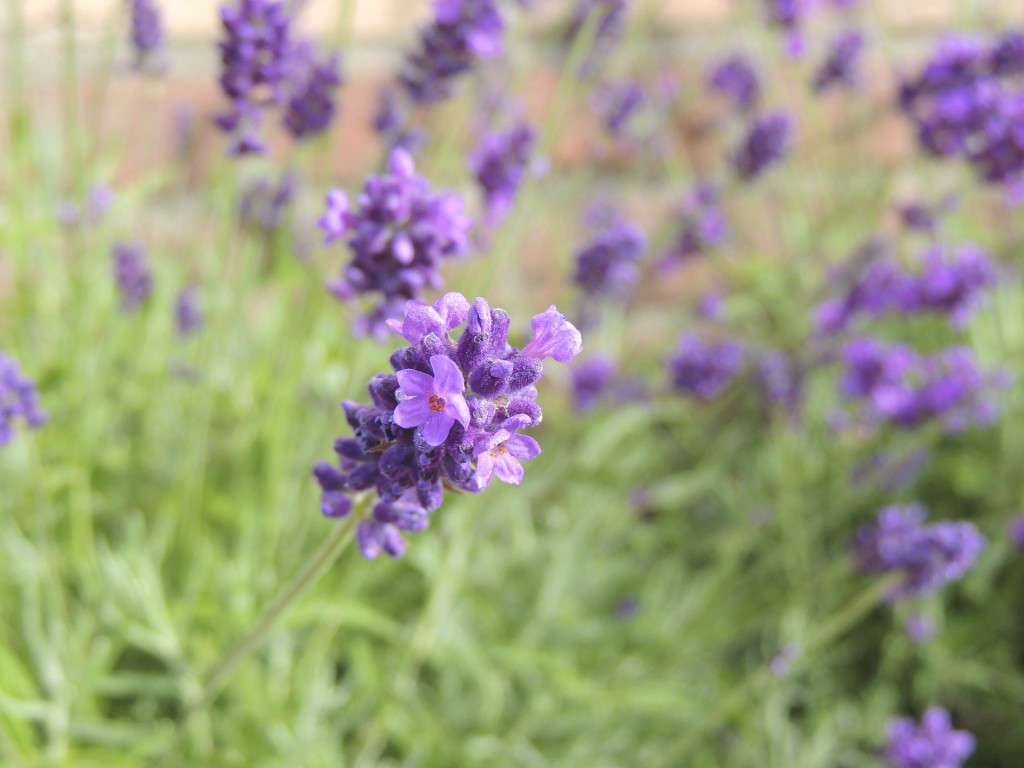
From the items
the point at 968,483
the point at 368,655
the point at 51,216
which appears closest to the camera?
the point at 51,216

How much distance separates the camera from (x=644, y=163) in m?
1.89

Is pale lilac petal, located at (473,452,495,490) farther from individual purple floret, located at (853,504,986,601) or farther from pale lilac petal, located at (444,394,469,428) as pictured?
individual purple floret, located at (853,504,986,601)

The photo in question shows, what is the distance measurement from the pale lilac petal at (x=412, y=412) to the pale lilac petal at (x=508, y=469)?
4cm

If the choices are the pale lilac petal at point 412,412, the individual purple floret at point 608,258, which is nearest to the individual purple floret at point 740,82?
the individual purple floret at point 608,258

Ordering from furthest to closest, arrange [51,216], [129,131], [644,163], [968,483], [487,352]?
[644,163], [129,131], [968,483], [51,216], [487,352]

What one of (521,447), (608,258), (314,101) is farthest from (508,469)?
(608,258)

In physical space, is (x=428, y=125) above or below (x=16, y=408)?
above

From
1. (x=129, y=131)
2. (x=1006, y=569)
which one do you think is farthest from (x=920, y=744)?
(x=129, y=131)

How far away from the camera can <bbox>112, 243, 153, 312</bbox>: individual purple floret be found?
1148 millimetres

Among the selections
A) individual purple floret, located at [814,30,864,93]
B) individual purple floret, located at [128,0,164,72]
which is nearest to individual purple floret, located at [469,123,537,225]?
individual purple floret, located at [128,0,164,72]

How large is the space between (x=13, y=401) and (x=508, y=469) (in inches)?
19.2

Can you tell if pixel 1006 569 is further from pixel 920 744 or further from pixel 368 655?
pixel 368 655

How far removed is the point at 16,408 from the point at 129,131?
1.11 metres

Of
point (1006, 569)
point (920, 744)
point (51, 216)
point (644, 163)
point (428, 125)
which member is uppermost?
point (644, 163)
